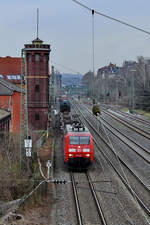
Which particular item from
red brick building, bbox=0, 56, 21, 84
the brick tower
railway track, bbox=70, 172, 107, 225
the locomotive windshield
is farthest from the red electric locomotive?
red brick building, bbox=0, 56, 21, 84

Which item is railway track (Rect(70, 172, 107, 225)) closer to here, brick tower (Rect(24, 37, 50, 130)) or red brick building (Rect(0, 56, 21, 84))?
brick tower (Rect(24, 37, 50, 130))

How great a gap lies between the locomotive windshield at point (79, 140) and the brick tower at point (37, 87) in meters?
26.1

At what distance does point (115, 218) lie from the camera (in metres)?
12.7

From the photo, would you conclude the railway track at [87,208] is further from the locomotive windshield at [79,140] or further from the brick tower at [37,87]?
the brick tower at [37,87]

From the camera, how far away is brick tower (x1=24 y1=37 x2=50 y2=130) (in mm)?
46188

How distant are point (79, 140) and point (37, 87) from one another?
90.4ft

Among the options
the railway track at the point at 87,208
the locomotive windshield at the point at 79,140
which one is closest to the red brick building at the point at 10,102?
the locomotive windshield at the point at 79,140

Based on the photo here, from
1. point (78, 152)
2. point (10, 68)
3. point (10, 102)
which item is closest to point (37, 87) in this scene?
point (10, 102)

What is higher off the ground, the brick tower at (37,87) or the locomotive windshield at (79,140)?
the brick tower at (37,87)

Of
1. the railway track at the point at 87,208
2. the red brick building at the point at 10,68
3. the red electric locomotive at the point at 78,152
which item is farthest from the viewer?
the red brick building at the point at 10,68

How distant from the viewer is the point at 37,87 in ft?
154

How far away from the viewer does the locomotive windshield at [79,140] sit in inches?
799

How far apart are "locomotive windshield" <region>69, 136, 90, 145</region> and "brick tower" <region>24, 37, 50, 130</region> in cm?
2615

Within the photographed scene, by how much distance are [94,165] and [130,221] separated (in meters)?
9.56
